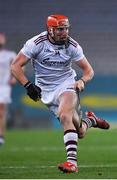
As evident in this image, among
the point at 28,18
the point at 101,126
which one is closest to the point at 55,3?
the point at 28,18

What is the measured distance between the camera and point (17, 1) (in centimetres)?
Answer: 2416

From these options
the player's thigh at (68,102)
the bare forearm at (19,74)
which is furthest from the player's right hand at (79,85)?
the bare forearm at (19,74)

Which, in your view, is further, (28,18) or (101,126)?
(28,18)

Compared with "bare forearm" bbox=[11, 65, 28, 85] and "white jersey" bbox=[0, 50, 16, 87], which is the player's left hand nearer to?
"bare forearm" bbox=[11, 65, 28, 85]

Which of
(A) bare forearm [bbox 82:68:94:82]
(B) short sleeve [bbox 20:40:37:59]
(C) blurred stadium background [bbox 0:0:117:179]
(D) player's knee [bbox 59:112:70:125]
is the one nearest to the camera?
(D) player's knee [bbox 59:112:70:125]

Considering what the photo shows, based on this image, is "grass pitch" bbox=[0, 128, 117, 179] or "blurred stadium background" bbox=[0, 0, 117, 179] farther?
"blurred stadium background" bbox=[0, 0, 117, 179]

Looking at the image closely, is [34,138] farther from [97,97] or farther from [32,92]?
[32,92]

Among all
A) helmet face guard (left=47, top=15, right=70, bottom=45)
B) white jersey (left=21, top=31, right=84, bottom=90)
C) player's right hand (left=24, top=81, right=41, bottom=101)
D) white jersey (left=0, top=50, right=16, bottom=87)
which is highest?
helmet face guard (left=47, top=15, right=70, bottom=45)

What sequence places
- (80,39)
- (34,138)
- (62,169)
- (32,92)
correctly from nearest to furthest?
(62,169), (32,92), (34,138), (80,39)

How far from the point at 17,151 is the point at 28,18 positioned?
11902 mm

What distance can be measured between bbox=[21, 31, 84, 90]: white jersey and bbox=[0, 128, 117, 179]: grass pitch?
104 cm

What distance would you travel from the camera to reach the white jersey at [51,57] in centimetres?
902

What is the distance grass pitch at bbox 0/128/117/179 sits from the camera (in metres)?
8.19

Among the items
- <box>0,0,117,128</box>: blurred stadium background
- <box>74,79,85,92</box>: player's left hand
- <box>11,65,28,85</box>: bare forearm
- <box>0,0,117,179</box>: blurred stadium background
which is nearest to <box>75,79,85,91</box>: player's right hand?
<box>74,79,85,92</box>: player's left hand
